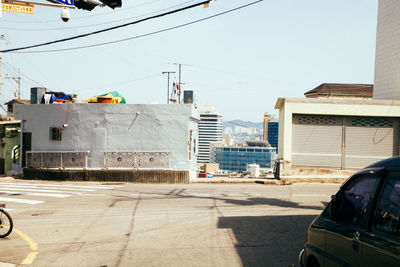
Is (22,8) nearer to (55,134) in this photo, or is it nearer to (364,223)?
(364,223)

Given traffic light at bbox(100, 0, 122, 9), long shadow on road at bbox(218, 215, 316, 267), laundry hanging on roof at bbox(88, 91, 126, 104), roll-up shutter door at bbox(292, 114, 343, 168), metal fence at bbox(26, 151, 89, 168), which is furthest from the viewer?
laundry hanging on roof at bbox(88, 91, 126, 104)

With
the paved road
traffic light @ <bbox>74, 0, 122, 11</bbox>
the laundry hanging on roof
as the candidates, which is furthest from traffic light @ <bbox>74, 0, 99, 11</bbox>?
the laundry hanging on roof

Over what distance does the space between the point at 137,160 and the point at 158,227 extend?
34.7 ft

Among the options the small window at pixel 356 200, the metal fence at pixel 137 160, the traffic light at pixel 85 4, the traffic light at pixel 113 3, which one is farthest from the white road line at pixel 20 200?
the small window at pixel 356 200

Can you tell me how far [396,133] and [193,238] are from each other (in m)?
16.4

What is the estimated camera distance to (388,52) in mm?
26281

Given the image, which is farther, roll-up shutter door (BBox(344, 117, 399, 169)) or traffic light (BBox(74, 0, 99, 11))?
roll-up shutter door (BBox(344, 117, 399, 169))

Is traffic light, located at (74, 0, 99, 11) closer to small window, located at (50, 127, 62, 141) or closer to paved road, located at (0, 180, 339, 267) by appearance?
paved road, located at (0, 180, 339, 267)

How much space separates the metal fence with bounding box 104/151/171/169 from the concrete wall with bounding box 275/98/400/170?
6.96 m

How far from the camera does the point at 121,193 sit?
1446 centimetres

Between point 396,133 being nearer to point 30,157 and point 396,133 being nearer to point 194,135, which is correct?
point 194,135

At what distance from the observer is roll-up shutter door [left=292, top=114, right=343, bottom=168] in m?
19.5

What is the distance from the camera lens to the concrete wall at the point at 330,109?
19.2 m

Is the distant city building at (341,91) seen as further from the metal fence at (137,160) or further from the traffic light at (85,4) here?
the traffic light at (85,4)
